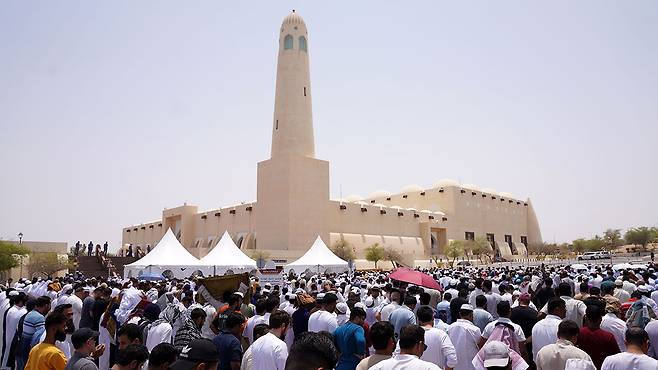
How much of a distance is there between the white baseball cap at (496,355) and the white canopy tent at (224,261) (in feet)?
68.6

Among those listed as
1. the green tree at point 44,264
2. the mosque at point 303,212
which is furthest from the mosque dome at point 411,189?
the green tree at point 44,264

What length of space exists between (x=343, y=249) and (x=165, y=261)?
29.7 metres

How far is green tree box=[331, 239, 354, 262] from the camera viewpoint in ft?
166

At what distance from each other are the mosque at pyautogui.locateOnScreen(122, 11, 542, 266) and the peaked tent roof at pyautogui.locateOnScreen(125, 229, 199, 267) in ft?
77.2

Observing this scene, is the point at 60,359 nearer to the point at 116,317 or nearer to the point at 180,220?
the point at 116,317

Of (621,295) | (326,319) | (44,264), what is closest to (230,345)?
(326,319)

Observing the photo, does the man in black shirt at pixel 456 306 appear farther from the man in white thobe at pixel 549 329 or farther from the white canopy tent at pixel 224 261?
the white canopy tent at pixel 224 261

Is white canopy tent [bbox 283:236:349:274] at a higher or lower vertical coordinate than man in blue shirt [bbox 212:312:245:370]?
higher

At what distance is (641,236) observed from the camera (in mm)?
75188

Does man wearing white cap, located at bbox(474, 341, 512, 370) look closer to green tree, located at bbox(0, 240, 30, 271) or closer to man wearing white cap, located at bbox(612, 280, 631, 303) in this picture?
man wearing white cap, located at bbox(612, 280, 631, 303)

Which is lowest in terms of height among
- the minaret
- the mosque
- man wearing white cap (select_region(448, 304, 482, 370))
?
man wearing white cap (select_region(448, 304, 482, 370))

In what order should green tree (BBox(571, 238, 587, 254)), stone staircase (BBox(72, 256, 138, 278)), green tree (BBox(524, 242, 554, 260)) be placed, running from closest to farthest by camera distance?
stone staircase (BBox(72, 256, 138, 278)) → green tree (BBox(524, 242, 554, 260)) → green tree (BBox(571, 238, 587, 254))

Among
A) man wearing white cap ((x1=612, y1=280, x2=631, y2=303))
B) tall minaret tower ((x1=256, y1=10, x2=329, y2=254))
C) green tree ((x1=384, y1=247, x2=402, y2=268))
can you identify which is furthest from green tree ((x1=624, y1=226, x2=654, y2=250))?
man wearing white cap ((x1=612, y1=280, x2=631, y2=303))

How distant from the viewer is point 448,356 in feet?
16.1
